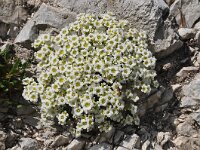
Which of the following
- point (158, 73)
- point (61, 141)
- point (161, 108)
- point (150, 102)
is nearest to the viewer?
point (61, 141)

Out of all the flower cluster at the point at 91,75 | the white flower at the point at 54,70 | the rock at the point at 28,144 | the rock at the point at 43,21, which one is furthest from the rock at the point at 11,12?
the rock at the point at 28,144

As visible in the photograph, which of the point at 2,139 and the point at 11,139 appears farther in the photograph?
the point at 11,139

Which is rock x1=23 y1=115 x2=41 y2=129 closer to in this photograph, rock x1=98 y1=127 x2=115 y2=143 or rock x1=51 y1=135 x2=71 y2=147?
rock x1=51 y1=135 x2=71 y2=147

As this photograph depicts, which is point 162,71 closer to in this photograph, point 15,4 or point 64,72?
point 64,72

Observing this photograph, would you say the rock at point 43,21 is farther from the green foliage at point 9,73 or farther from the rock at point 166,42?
the rock at point 166,42

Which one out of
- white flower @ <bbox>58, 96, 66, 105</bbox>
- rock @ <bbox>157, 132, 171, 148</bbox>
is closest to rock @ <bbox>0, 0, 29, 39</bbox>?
white flower @ <bbox>58, 96, 66, 105</bbox>

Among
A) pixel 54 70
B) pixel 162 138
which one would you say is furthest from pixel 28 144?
pixel 162 138

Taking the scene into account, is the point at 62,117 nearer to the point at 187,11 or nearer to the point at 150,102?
the point at 150,102
